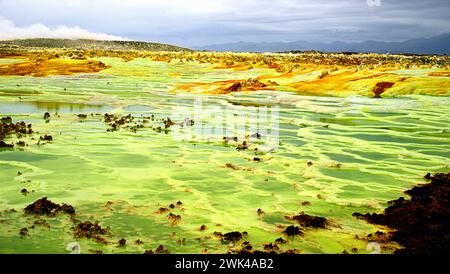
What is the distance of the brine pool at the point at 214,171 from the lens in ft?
38.0

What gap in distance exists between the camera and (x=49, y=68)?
2552 inches

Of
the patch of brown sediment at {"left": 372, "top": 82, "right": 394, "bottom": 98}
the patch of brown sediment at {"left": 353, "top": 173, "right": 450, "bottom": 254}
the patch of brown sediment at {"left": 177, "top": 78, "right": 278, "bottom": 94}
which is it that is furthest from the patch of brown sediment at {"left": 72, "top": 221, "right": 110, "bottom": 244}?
the patch of brown sediment at {"left": 372, "top": 82, "right": 394, "bottom": 98}

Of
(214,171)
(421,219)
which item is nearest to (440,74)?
(214,171)

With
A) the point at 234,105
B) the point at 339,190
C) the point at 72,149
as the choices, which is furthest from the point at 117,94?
the point at 339,190

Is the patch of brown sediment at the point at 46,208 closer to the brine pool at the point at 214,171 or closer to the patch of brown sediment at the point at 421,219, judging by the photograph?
the brine pool at the point at 214,171

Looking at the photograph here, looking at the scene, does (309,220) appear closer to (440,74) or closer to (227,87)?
(227,87)

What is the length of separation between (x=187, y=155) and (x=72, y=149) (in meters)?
4.66

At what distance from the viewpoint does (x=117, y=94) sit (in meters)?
43.0

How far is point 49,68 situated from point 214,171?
53480 millimetres

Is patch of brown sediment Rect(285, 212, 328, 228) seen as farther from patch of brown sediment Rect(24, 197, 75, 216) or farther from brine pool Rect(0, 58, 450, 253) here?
patch of brown sediment Rect(24, 197, 75, 216)

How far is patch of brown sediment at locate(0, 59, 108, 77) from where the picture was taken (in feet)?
203

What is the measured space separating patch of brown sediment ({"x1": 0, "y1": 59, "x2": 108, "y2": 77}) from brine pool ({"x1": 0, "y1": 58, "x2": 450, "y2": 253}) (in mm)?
28571

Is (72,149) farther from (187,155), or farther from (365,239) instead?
(365,239)
